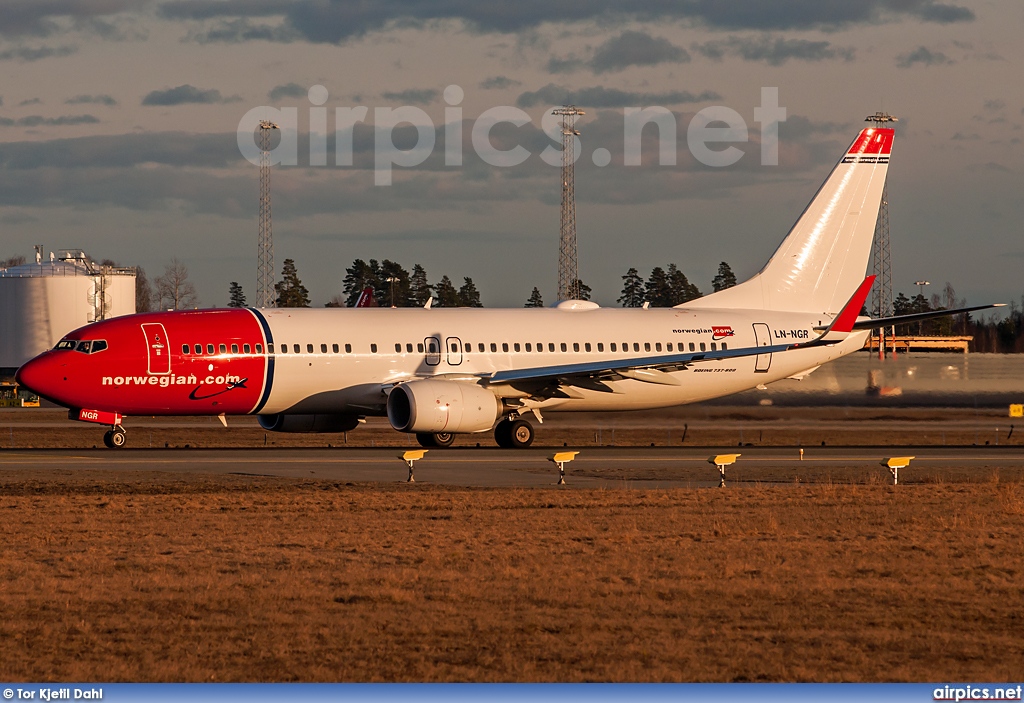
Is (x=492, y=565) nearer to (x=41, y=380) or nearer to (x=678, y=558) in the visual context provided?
(x=678, y=558)

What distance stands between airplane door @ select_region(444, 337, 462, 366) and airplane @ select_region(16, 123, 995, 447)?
0.04m

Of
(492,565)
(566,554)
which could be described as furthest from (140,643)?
(566,554)

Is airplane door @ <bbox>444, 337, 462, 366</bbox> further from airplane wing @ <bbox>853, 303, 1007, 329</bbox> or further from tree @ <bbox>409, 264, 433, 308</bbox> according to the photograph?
tree @ <bbox>409, 264, 433, 308</bbox>

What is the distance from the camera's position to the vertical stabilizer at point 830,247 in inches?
1681

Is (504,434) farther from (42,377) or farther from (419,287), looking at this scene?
(419,287)

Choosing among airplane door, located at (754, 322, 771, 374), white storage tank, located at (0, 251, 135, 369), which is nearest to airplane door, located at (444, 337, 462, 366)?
airplane door, located at (754, 322, 771, 374)

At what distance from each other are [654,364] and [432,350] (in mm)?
6107

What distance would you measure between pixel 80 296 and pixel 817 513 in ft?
276

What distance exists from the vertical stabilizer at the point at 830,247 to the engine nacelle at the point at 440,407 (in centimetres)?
982

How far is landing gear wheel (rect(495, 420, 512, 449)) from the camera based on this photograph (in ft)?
124

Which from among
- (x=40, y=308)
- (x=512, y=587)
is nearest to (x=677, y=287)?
(x=40, y=308)

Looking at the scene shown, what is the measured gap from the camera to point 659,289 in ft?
409

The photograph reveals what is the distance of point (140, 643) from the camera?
11195 mm

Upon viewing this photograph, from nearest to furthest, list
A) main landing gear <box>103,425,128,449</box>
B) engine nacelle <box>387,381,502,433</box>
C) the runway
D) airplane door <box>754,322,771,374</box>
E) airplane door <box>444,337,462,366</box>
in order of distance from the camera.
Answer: the runway
engine nacelle <box>387,381,502,433</box>
main landing gear <box>103,425,128,449</box>
airplane door <box>444,337,462,366</box>
airplane door <box>754,322,771,374</box>
